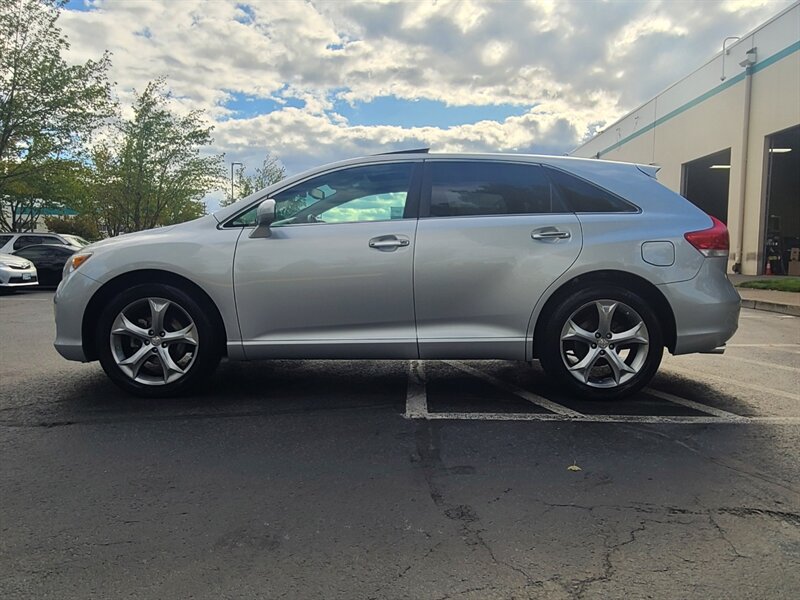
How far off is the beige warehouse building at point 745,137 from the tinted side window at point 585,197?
16.2 m

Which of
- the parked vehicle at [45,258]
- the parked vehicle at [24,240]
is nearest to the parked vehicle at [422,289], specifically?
the parked vehicle at [45,258]

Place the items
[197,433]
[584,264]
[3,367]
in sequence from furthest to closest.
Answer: [3,367] → [584,264] → [197,433]

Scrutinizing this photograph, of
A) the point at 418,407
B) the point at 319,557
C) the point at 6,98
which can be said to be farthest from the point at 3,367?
the point at 6,98

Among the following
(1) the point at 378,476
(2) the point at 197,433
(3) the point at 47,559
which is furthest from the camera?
(2) the point at 197,433

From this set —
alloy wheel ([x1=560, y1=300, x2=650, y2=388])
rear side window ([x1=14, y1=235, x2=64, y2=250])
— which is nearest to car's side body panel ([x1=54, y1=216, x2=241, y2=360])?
alloy wheel ([x1=560, y1=300, x2=650, y2=388])

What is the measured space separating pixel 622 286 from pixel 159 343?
10.9 feet

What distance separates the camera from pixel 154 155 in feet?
96.0

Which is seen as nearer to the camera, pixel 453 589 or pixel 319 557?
pixel 453 589

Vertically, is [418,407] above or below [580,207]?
below

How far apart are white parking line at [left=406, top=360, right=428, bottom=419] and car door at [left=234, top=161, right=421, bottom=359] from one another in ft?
1.20

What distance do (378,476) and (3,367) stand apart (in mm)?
4325

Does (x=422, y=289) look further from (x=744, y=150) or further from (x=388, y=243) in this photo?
(x=744, y=150)

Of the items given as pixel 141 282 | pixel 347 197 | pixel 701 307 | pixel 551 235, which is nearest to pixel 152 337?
pixel 141 282

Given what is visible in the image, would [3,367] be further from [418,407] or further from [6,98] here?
[6,98]
